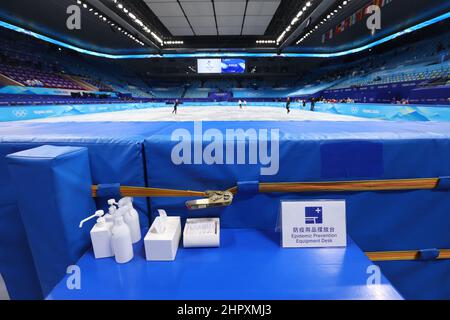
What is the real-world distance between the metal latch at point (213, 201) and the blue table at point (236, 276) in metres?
0.19

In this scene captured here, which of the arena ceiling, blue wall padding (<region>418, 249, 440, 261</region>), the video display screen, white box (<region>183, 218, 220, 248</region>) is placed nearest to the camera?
white box (<region>183, 218, 220, 248</region>)

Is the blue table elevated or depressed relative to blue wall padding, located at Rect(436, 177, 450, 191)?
depressed

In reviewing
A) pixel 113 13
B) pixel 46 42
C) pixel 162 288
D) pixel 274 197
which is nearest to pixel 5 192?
pixel 162 288

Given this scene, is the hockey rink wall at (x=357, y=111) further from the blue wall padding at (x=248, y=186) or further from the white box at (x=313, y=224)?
the blue wall padding at (x=248, y=186)

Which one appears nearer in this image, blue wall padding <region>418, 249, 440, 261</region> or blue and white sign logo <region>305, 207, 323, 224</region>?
blue and white sign logo <region>305, 207, 323, 224</region>

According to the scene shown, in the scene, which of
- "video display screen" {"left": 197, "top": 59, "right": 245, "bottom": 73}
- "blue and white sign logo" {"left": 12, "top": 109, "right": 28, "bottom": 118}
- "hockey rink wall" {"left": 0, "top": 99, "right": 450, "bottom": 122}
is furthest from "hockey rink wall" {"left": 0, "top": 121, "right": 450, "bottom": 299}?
"video display screen" {"left": 197, "top": 59, "right": 245, "bottom": 73}

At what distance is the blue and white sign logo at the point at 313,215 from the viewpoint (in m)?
1.03

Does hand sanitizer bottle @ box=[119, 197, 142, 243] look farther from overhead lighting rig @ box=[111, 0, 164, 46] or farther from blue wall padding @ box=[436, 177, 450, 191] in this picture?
overhead lighting rig @ box=[111, 0, 164, 46]

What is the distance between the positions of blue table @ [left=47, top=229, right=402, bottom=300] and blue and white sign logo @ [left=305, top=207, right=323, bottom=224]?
0.39ft

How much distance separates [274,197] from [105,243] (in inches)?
30.9

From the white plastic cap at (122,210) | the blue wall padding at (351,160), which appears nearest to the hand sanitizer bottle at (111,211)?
the white plastic cap at (122,210)

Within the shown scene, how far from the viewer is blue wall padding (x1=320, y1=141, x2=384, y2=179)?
111 cm

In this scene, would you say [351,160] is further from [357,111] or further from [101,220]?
[357,111]

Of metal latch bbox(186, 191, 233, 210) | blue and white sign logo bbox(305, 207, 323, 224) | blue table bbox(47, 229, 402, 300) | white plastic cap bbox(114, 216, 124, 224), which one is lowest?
blue table bbox(47, 229, 402, 300)
